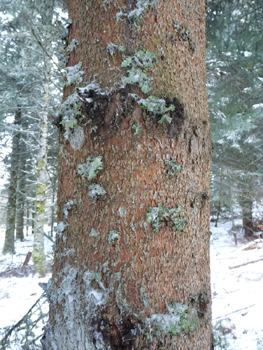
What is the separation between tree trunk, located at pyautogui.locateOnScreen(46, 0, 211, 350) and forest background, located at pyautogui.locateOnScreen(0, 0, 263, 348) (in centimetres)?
16

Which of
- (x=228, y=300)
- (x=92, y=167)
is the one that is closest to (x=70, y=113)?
(x=92, y=167)

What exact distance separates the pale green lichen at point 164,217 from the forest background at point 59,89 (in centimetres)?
45

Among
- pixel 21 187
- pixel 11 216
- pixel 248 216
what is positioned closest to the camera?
pixel 11 216

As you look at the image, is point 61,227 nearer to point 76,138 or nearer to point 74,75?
point 76,138

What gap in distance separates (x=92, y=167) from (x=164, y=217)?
12.2 inches

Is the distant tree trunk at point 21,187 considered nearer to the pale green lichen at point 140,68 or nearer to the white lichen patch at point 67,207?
the white lichen patch at point 67,207

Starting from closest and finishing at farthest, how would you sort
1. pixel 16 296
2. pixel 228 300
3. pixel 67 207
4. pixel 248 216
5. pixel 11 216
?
pixel 67 207 → pixel 228 300 → pixel 16 296 → pixel 11 216 → pixel 248 216

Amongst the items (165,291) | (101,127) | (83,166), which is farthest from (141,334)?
(101,127)

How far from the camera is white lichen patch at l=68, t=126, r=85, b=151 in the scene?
36.5 inches

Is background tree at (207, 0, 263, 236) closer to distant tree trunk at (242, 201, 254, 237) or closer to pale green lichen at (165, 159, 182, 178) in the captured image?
pale green lichen at (165, 159, 182, 178)

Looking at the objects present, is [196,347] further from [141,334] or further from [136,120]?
[136,120]

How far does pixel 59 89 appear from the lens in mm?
1330

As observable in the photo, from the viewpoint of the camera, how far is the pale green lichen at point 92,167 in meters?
0.86

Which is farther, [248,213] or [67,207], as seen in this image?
[248,213]
